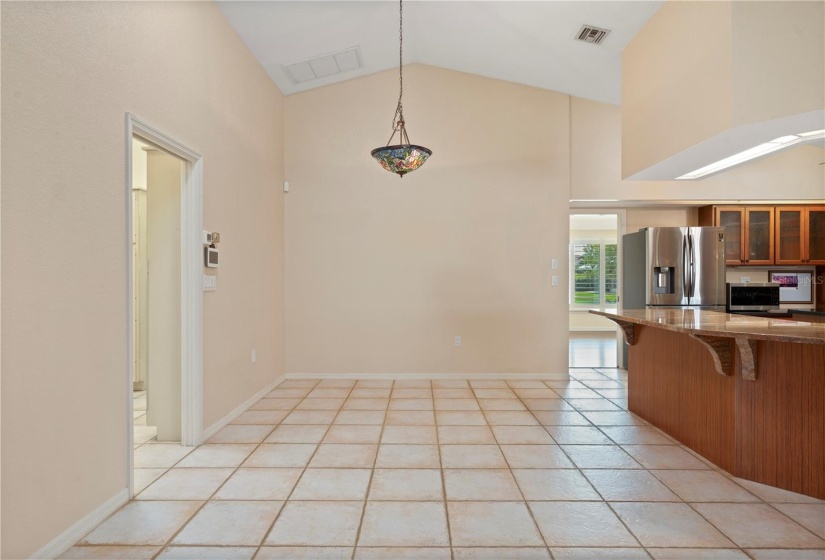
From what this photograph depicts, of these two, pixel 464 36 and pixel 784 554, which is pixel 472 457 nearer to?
pixel 784 554

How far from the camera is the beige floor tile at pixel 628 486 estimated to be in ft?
8.02

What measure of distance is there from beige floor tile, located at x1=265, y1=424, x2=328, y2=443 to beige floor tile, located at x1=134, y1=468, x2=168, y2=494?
73 cm

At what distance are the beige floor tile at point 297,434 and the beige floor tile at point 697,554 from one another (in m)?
2.22

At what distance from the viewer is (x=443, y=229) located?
5312mm

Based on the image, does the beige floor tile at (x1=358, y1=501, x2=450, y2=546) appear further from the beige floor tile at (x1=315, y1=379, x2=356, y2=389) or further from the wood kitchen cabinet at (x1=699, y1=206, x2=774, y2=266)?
the wood kitchen cabinet at (x1=699, y1=206, x2=774, y2=266)

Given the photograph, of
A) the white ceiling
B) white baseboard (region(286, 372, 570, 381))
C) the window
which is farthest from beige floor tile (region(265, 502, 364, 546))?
the window

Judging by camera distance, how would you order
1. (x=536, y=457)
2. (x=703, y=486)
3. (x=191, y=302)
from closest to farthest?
(x=703, y=486), (x=536, y=457), (x=191, y=302)

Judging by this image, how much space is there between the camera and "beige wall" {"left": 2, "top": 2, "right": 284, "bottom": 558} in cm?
176

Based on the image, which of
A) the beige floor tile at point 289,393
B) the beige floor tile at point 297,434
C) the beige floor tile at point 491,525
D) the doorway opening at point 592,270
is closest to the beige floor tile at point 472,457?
the beige floor tile at point 491,525

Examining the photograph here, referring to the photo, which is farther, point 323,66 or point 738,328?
point 323,66

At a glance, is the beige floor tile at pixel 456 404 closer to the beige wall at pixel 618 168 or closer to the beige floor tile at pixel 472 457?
the beige floor tile at pixel 472 457

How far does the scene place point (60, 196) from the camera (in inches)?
78.3

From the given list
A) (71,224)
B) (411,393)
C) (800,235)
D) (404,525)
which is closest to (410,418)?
(411,393)

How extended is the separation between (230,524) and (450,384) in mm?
3199
